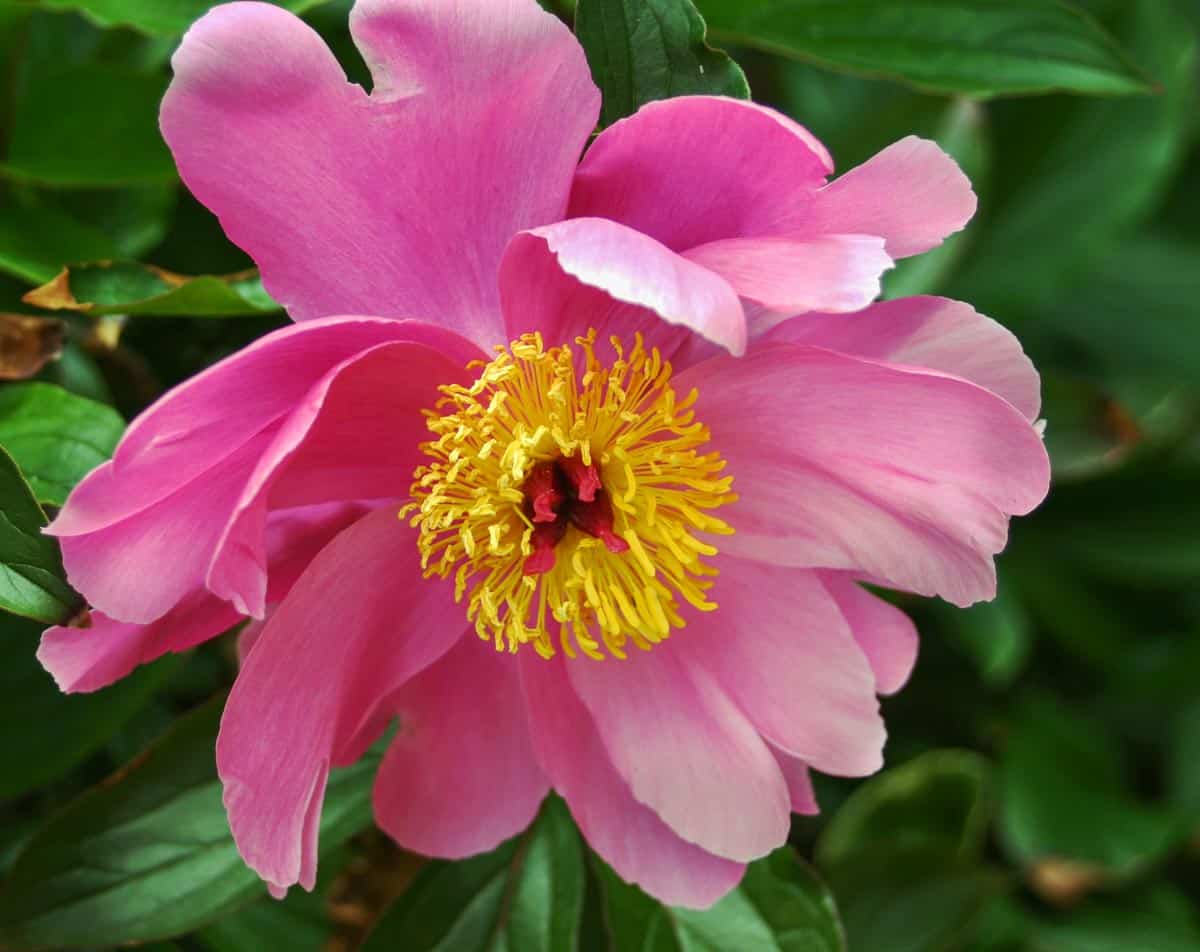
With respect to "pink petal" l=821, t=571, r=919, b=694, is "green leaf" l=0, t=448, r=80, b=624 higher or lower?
higher

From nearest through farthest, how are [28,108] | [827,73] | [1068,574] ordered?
[28,108], [827,73], [1068,574]

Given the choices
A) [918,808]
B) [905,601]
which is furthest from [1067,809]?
[905,601]

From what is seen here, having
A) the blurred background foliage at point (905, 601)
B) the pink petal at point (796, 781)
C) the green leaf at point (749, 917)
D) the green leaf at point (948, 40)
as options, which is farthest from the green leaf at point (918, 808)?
the green leaf at point (948, 40)

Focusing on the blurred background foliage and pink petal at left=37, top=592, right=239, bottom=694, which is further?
the blurred background foliage

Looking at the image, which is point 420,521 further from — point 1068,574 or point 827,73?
point 1068,574

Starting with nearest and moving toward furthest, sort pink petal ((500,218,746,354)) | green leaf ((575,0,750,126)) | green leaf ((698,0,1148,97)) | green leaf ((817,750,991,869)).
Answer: pink petal ((500,218,746,354)), green leaf ((575,0,750,126)), green leaf ((698,0,1148,97)), green leaf ((817,750,991,869))

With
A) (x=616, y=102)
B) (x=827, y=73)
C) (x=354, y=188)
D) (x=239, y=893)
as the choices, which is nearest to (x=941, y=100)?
(x=827, y=73)

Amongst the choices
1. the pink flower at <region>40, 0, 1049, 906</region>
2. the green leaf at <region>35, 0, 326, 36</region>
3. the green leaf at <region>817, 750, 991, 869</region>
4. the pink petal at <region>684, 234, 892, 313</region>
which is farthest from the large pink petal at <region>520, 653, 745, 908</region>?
the green leaf at <region>817, 750, 991, 869</region>

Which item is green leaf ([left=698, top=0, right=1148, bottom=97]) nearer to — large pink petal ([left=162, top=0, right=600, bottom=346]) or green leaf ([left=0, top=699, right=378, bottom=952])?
large pink petal ([left=162, top=0, right=600, bottom=346])
